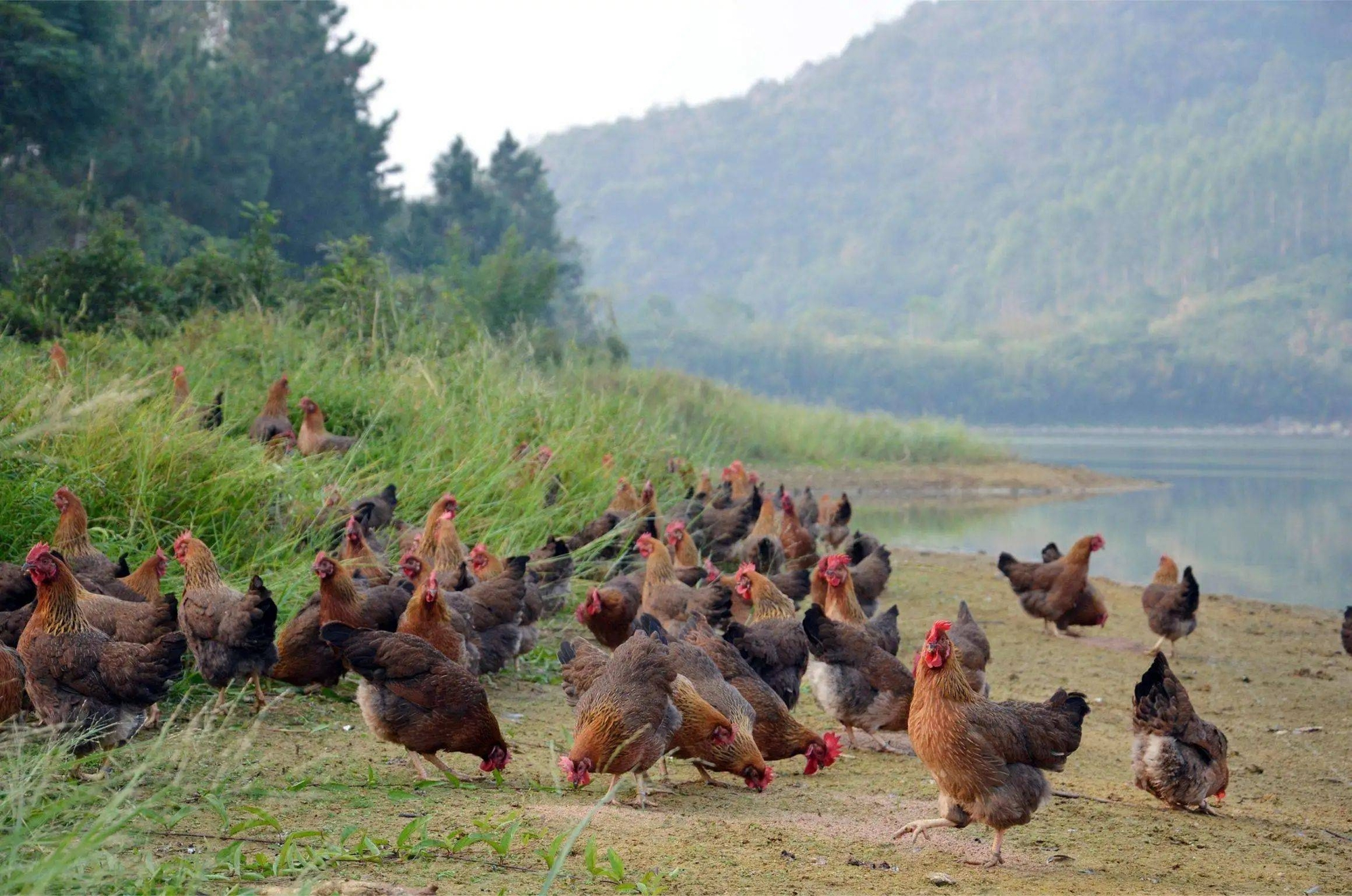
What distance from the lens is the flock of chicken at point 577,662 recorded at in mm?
5305

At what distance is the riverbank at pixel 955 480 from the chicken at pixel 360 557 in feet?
64.8

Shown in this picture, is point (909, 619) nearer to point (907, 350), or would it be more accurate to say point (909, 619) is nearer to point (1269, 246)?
point (907, 350)

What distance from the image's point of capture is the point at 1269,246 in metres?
132

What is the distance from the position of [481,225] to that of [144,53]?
51.9 ft

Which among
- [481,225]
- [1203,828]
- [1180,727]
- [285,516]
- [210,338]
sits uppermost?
[481,225]

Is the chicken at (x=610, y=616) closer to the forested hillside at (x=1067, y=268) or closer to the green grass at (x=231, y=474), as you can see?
the green grass at (x=231, y=474)

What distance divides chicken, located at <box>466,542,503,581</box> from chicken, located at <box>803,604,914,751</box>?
2340 millimetres

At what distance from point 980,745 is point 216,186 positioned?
113 feet

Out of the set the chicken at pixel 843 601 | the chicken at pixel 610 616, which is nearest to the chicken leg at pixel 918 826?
the chicken at pixel 843 601

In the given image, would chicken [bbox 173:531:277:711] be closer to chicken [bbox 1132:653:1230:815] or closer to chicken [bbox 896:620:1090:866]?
chicken [bbox 896:620:1090:866]

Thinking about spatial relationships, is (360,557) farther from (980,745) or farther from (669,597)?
(980,745)

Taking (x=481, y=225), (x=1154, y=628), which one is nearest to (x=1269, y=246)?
(x=481, y=225)

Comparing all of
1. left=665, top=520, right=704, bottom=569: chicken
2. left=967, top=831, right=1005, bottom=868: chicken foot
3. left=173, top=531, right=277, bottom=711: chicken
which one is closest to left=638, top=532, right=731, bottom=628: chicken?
left=665, top=520, right=704, bottom=569: chicken

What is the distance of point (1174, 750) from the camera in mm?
6062
